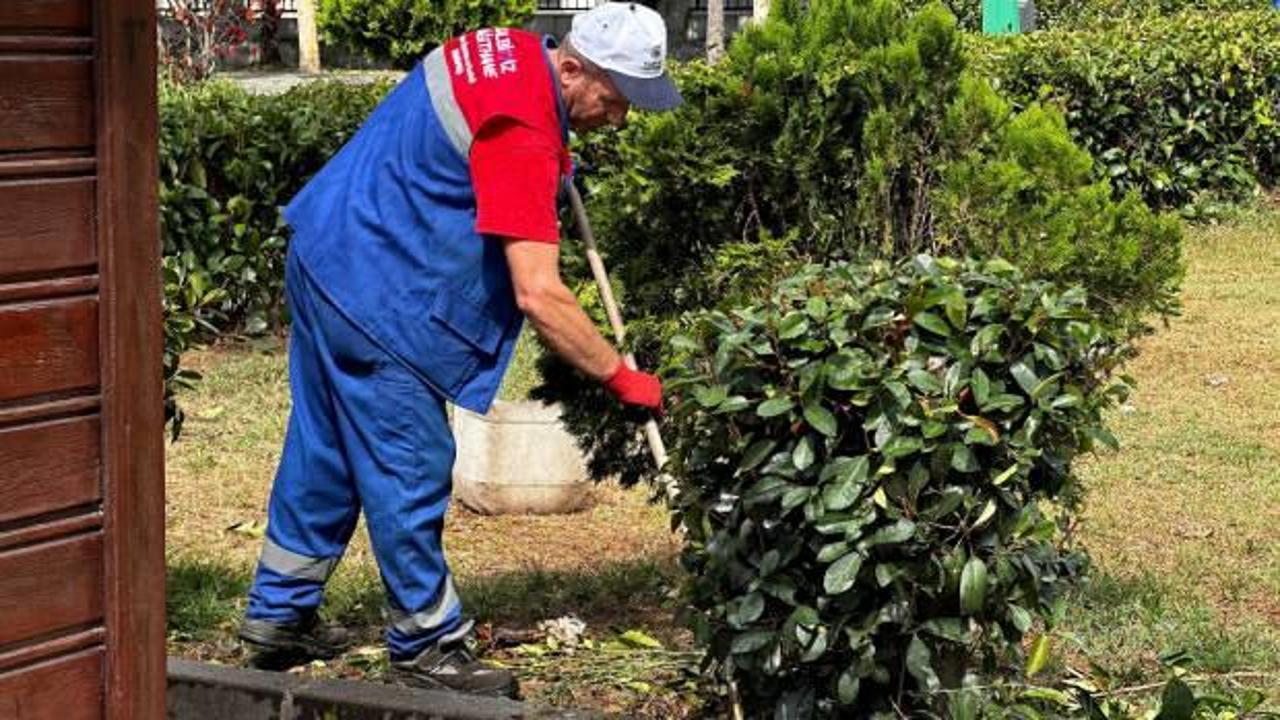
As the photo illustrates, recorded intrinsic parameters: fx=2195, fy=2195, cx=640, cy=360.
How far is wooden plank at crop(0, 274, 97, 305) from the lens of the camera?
11.7 feet

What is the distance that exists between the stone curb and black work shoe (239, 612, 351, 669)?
12 cm

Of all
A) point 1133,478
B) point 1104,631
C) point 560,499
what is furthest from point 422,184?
point 1133,478

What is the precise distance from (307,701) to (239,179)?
19.0 ft

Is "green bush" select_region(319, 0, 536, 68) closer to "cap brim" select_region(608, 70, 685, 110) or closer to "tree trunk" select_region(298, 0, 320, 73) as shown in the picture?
"tree trunk" select_region(298, 0, 320, 73)

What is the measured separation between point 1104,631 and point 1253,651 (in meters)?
0.38

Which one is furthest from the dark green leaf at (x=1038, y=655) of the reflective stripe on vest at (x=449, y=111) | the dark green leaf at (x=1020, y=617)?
the reflective stripe on vest at (x=449, y=111)

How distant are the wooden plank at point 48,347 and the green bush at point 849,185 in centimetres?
238

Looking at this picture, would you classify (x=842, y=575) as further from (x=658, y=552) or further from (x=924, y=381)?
(x=658, y=552)

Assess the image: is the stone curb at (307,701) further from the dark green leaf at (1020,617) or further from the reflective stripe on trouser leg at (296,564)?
the dark green leaf at (1020,617)

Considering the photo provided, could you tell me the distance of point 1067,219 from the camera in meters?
5.82

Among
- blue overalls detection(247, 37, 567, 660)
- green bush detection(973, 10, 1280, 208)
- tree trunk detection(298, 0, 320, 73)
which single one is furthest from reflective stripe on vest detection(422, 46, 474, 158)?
tree trunk detection(298, 0, 320, 73)

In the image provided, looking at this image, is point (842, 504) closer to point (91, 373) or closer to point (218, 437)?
point (91, 373)

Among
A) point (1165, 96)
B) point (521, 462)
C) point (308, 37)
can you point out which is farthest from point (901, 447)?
point (308, 37)

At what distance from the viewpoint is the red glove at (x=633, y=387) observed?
16.5 feet
